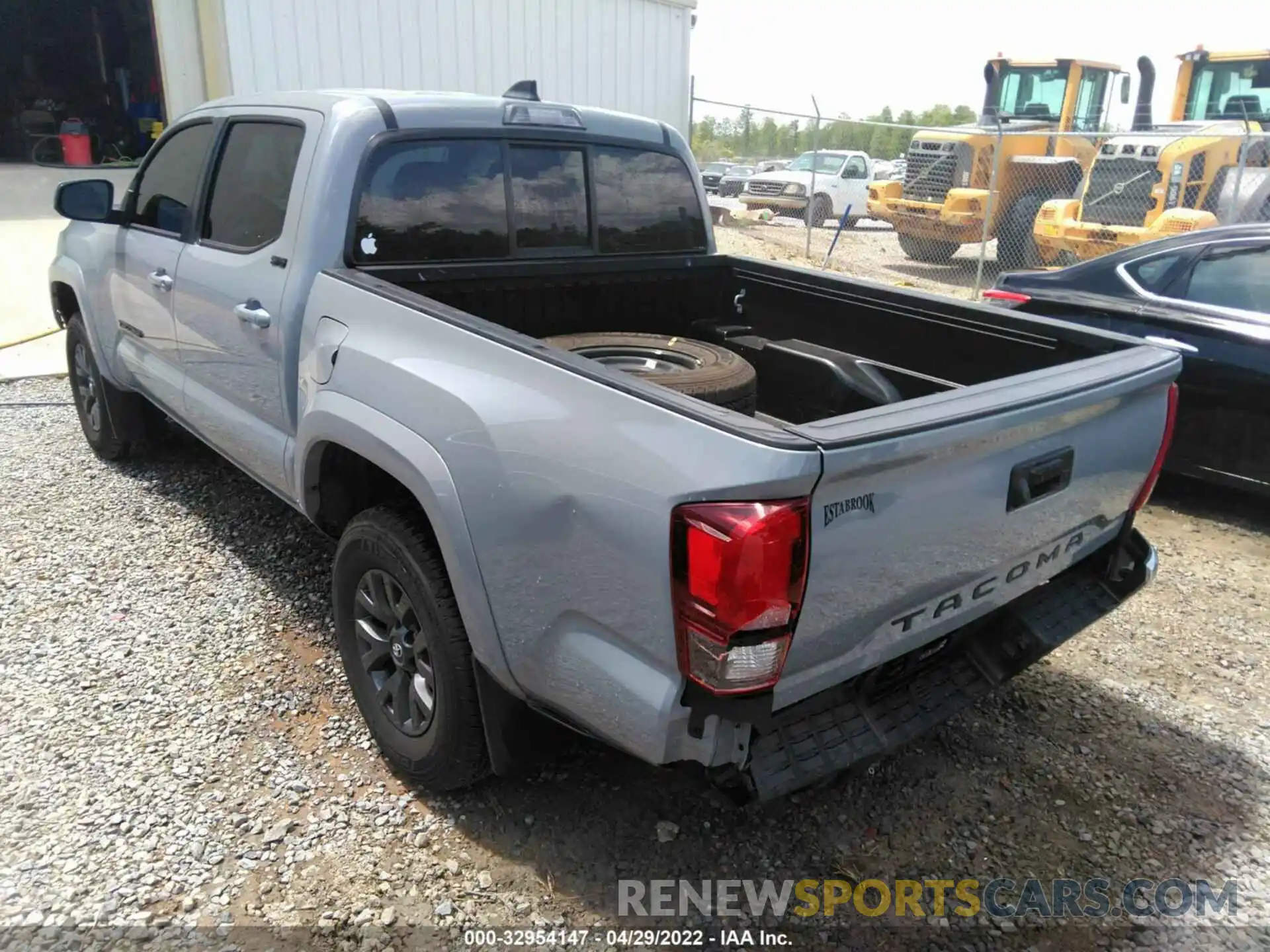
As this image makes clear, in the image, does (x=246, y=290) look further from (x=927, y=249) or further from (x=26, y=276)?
(x=927, y=249)

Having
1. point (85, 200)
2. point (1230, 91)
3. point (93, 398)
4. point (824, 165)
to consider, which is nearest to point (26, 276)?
point (93, 398)

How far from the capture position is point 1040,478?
2291mm

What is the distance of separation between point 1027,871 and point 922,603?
980mm

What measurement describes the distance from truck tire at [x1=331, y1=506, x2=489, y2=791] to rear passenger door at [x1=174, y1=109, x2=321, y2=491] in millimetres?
690

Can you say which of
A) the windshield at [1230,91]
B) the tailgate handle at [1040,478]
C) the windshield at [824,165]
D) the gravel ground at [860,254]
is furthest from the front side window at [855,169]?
the tailgate handle at [1040,478]

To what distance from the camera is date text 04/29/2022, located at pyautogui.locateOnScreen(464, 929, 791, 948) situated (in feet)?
7.64

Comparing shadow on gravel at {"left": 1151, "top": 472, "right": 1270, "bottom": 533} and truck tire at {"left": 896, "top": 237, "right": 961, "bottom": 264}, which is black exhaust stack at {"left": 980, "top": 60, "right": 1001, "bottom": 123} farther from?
shadow on gravel at {"left": 1151, "top": 472, "right": 1270, "bottom": 533}

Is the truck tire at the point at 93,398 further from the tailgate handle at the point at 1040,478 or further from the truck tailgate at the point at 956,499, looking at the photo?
the tailgate handle at the point at 1040,478

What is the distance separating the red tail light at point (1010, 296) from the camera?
18.1 feet

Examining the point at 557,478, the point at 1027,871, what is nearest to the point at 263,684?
the point at 557,478

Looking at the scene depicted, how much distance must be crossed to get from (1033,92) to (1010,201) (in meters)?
2.05

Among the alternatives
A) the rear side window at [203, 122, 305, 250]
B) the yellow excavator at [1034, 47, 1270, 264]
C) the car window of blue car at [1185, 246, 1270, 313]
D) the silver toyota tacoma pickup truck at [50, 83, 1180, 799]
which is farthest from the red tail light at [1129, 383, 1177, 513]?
the yellow excavator at [1034, 47, 1270, 264]

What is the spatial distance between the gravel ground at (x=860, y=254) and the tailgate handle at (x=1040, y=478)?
10.2 m

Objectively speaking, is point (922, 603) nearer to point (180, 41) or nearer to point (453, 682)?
point (453, 682)
